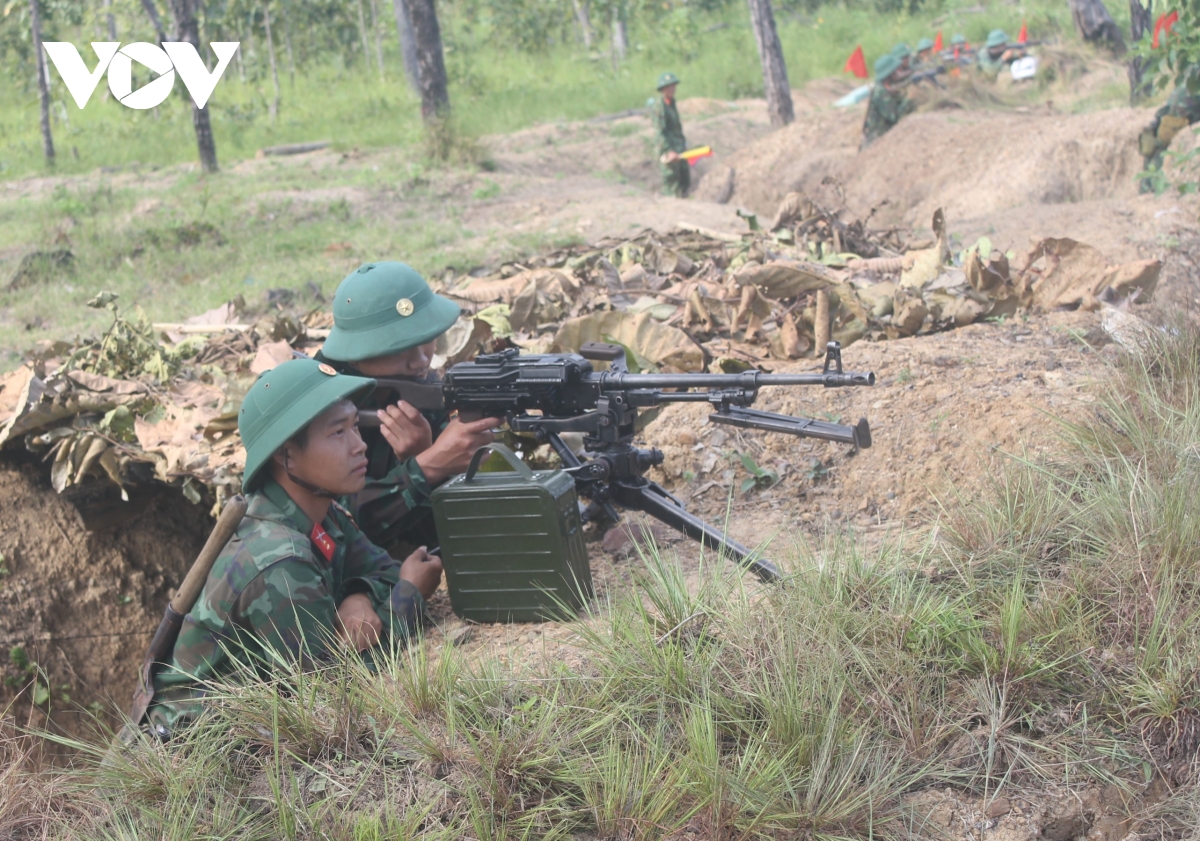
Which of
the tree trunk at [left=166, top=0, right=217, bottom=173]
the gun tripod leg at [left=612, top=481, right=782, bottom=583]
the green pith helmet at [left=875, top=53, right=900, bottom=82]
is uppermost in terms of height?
the tree trunk at [left=166, top=0, right=217, bottom=173]

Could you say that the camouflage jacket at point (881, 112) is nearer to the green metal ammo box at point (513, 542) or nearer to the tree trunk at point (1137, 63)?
the tree trunk at point (1137, 63)

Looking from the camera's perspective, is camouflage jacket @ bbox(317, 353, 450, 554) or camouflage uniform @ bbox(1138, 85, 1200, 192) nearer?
camouflage jacket @ bbox(317, 353, 450, 554)

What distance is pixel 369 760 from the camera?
244cm

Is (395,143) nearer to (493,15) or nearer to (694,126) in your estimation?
(694,126)

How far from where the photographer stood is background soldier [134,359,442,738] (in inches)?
109

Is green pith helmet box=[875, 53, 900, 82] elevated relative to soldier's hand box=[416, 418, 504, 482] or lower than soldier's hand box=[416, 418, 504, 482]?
elevated

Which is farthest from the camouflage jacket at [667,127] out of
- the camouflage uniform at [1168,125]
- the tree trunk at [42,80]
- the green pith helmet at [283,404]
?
the green pith helmet at [283,404]

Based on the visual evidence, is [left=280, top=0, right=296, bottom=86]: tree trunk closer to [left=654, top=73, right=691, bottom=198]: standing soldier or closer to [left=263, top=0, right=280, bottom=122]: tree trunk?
[left=263, top=0, right=280, bottom=122]: tree trunk

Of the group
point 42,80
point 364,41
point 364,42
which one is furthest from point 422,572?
point 364,42

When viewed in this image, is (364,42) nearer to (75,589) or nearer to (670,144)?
(670,144)

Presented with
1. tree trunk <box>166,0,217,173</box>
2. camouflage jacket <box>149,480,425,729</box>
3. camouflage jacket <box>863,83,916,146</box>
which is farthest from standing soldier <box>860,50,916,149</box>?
camouflage jacket <box>149,480,425,729</box>

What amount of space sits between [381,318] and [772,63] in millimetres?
13093

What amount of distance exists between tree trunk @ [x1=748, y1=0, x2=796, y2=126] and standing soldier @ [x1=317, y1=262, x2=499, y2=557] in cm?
1290

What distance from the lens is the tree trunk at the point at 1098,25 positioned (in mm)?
17500
